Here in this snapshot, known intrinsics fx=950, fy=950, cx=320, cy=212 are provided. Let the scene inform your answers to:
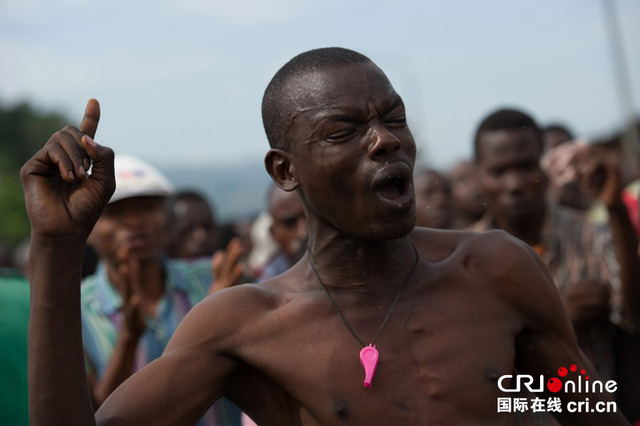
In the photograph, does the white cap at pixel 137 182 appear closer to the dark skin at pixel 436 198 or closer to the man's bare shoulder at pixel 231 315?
the dark skin at pixel 436 198

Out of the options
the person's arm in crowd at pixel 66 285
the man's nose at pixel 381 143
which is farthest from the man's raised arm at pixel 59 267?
the man's nose at pixel 381 143

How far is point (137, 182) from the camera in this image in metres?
5.11

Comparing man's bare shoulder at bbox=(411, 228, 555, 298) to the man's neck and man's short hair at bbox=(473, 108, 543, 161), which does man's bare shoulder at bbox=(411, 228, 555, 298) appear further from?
man's short hair at bbox=(473, 108, 543, 161)

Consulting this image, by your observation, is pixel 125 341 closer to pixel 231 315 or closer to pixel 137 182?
pixel 137 182

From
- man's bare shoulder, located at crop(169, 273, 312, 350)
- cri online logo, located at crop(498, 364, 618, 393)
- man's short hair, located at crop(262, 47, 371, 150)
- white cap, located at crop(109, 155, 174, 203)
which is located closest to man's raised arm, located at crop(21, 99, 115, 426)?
man's bare shoulder, located at crop(169, 273, 312, 350)

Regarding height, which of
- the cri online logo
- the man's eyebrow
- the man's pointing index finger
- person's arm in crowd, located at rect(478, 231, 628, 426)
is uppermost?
the man's pointing index finger

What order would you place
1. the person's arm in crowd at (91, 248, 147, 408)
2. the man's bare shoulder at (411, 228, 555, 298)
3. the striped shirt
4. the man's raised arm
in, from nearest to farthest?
1. the man's raised arm
2. the man's bare shoulder at (411, 228, 555, 298)
3. the person's arm in crowd at (91, 248, 147, 408)
4. the striped shirt

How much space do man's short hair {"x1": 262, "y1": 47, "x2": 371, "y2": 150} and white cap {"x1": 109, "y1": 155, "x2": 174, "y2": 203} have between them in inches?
86.2

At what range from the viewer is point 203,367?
2.77m

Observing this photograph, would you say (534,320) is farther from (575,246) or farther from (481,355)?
(575,246)

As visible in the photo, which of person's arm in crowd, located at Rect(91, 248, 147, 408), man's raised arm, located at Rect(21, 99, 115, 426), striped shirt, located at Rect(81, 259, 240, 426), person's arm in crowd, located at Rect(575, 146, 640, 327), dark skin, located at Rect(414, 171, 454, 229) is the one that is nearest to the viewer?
man's raised arm, located at Rect(21, 99, 115, 426)

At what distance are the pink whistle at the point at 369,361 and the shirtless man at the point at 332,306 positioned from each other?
0.08 ft

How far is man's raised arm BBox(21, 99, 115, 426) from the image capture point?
2.51 m

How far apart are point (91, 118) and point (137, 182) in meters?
2.48
